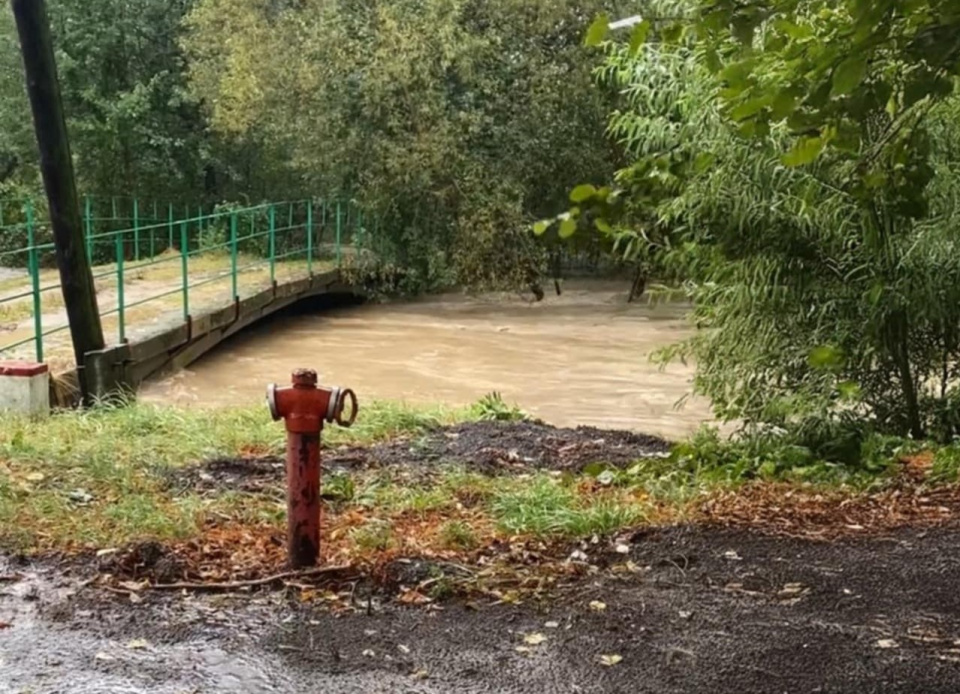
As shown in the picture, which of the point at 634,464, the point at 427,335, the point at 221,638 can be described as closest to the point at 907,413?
the point at 634,464

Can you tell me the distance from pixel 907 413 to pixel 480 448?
2.43 m

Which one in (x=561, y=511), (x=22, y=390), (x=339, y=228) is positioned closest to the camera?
(x=561, y=511)

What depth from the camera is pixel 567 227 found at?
170cm

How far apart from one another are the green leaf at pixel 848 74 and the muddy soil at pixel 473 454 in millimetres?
3044

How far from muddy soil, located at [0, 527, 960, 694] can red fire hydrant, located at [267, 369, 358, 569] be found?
21cm

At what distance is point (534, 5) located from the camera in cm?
1502

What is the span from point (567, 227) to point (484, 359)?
401 inches

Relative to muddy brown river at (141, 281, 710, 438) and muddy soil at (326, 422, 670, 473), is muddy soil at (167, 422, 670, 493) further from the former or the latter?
muddy brown river at (141, 281, 710, 438)

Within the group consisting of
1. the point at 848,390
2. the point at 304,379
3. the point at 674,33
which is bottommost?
the point at 848,390

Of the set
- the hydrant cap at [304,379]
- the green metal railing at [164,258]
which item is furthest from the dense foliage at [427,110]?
the hydrant cap at [304,379]

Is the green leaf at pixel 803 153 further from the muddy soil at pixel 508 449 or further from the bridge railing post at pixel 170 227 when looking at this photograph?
the bridge railing post at pixel 170 227

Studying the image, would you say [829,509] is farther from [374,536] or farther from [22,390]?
[22,390]

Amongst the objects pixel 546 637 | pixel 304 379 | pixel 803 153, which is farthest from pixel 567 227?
pixel 304 379

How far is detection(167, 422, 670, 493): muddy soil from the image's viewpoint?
15.0 ft
